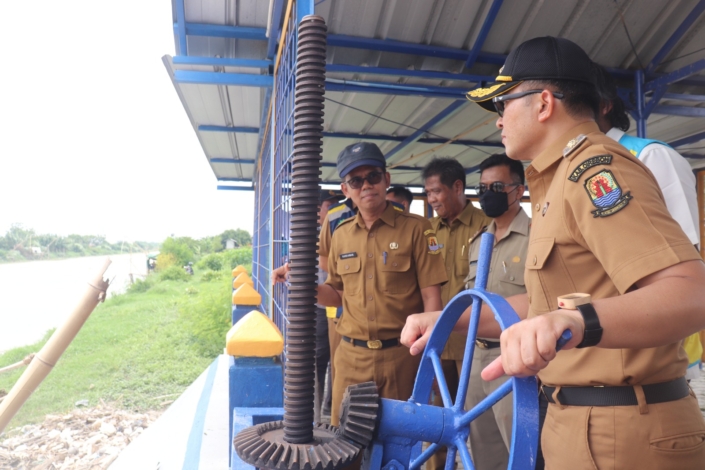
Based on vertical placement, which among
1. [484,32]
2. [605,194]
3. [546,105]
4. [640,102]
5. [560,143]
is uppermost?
[484,32]

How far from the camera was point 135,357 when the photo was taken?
17.4 m

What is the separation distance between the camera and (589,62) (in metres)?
1.26

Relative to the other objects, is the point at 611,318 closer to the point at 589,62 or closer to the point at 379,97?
the point at 589,62

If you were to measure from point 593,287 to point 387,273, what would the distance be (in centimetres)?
158

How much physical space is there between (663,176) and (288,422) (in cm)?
142

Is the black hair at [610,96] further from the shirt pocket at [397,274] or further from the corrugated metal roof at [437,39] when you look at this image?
the corrugated metal roof at [437,39]

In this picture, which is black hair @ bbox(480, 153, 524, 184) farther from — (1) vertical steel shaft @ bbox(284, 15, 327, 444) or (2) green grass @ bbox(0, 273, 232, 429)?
(2) green grass @ bbox(0, 273, 232, 429)

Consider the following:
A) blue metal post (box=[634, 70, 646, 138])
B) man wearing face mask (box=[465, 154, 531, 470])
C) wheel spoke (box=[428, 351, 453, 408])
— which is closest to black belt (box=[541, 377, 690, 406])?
wheel spoke (box=[428, 351, 453, 408])

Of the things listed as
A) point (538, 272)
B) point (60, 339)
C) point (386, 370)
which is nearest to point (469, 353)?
point (538, 272)

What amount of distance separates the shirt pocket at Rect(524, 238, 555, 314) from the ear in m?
0.33

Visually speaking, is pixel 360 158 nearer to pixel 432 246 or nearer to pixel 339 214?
pixel 432 246

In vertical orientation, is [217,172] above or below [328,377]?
above

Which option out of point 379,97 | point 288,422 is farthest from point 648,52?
point 288,422

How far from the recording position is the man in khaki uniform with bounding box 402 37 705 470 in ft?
2.71
